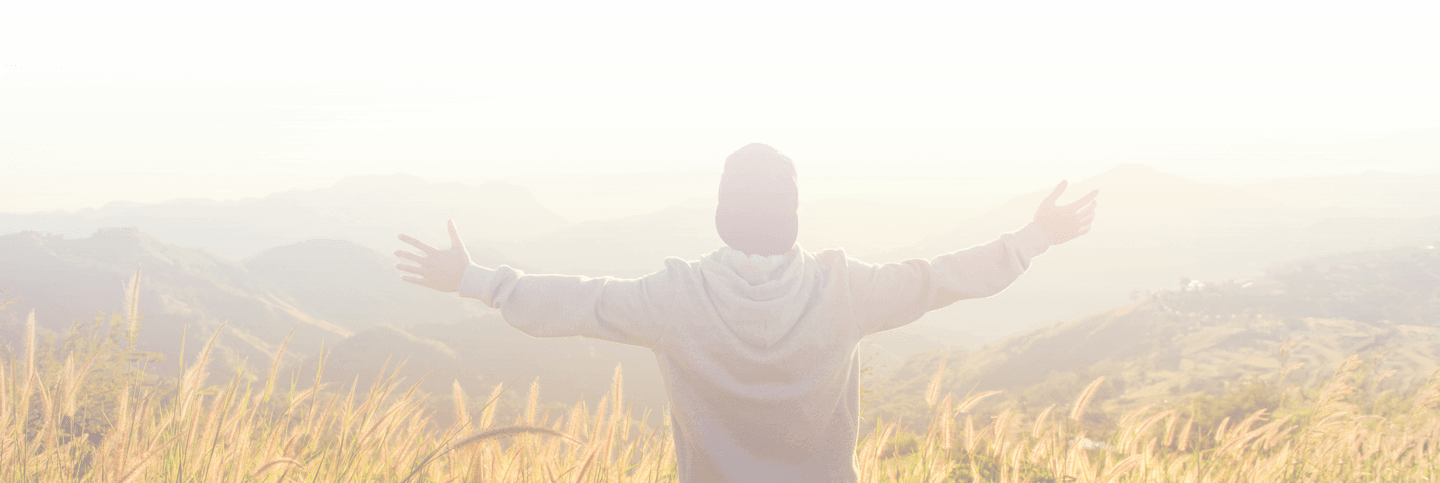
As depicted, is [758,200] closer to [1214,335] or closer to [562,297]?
[562,297]

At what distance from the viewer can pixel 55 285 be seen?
196 m

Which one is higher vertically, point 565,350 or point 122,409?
point 122,409

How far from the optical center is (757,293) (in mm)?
2678

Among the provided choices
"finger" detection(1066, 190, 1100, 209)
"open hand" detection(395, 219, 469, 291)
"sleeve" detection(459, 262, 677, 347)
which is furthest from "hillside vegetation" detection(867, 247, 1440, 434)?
"open hand" detection(395, 219, 469, 291)

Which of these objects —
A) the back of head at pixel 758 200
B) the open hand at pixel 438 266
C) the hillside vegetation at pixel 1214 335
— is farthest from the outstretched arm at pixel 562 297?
the hillside vegetation at pixel 1214 335

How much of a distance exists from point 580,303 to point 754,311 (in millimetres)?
654

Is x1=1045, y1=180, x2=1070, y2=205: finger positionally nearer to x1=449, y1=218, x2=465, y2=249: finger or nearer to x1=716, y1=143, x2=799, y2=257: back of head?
x1=716, y1=143, x2=799, y2=257: back of head

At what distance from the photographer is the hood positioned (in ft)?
8.78

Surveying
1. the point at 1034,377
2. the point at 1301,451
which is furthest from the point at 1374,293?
the point at 1301,451

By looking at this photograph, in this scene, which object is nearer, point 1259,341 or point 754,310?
point 754,310

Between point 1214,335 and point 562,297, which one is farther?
point 1214,335

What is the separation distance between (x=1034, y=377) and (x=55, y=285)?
244m

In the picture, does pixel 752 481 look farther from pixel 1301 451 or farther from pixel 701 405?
pixel 1301 451

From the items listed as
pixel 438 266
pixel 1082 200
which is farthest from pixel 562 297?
pixel 1082 200
